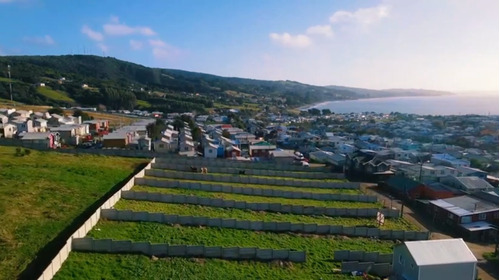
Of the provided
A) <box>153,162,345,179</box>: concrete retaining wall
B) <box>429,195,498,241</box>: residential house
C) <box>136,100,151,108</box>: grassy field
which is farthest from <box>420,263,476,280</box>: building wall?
<box>136,100,151,108</box>: grassy field

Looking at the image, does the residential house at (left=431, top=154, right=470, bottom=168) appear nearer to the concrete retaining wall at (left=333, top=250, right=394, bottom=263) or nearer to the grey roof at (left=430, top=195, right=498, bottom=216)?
the grey roof at (left=430, top=195, right=498, bottom=216)

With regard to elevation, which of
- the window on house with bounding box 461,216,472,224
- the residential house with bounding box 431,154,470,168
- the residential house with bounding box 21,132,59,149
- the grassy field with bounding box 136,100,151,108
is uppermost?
the grassy field with bounding box 136,100,151,108

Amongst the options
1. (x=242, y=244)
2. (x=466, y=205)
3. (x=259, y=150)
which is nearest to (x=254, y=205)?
(x=242, y=244)

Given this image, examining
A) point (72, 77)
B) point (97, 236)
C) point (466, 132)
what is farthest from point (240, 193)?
point (72, 77)

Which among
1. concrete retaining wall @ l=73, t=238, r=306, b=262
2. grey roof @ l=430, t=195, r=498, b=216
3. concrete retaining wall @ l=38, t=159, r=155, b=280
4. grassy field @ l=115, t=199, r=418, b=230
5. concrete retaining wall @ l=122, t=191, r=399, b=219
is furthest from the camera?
grey roof @ l=430, t=195, r=498, b=216

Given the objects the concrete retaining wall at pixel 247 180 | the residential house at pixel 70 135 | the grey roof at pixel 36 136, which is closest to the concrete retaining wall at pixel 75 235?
the concrete retaining wall at pixel 247 180

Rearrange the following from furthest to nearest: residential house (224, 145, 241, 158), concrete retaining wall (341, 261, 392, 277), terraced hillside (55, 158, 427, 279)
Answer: residential house (224, 145, 241, 158), concrete retaining wall (341, 261, 392, 277), terraced hillside (55, 158, 427, 279)

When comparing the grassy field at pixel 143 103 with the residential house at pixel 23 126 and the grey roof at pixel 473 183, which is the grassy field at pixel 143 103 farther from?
the grey roof at pixel 473 183
